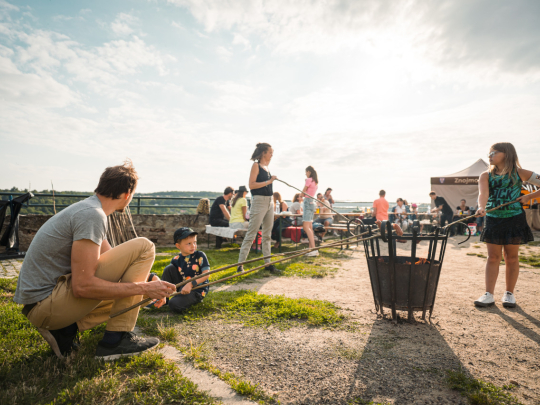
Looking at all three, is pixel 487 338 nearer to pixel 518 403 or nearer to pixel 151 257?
pixel 518 403

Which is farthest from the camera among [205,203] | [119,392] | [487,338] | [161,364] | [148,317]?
[205,203]

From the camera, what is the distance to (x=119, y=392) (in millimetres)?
1690

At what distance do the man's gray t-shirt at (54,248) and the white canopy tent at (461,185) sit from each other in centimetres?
1829

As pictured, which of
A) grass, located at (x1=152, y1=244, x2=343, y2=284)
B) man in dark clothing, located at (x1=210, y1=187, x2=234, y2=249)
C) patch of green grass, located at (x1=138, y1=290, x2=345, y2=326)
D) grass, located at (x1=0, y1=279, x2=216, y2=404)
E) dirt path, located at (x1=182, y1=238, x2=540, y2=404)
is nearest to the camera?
grass, located at (x1=0, y1=279, x2=216, y2=404)

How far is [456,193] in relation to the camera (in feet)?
55.9

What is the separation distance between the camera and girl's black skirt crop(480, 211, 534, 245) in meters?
3.35

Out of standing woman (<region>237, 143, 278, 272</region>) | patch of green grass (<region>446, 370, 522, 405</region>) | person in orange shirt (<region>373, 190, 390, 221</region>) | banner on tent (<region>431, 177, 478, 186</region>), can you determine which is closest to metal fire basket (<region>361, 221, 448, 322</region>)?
patch of green grass (<region>446, 370, 522, 405</region>)

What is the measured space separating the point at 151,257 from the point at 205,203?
26.3 feet

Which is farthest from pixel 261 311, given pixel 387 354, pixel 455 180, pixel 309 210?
pixel 455 180

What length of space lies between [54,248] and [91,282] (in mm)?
334

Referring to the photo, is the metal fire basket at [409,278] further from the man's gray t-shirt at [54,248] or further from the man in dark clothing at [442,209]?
the man in dark clothing at [442,209]

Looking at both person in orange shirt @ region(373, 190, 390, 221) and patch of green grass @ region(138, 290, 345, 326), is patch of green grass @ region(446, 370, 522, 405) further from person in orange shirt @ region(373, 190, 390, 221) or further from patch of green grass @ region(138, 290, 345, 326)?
person in orange shirt @ region(373, 190, 390, 221)

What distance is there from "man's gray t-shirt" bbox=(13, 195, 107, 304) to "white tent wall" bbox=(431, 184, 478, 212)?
60.2 feet

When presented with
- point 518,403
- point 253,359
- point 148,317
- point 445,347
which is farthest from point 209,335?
point 518,403
